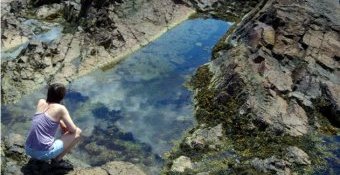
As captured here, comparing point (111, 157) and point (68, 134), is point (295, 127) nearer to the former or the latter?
point (111, 157)

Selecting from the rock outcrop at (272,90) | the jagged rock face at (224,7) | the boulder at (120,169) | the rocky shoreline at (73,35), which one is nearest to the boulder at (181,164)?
the rock outcrop at (272,90)

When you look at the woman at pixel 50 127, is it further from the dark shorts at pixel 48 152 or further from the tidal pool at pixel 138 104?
the tidal pool at pixel 138 104

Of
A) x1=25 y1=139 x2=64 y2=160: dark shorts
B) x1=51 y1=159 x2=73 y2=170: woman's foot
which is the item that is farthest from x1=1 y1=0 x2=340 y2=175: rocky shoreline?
x1=25 y1=139 x2=64 y2=160: dark shorts

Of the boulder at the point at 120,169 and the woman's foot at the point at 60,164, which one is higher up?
the woman's foot at the point at 60,164

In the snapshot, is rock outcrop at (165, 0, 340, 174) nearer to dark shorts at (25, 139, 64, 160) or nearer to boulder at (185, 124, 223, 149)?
boulder at (185, 124, 223, 149)

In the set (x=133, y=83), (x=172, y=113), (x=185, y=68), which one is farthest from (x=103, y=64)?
(x=172, y=113)

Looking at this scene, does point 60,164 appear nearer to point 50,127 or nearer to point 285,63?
point 50,127
